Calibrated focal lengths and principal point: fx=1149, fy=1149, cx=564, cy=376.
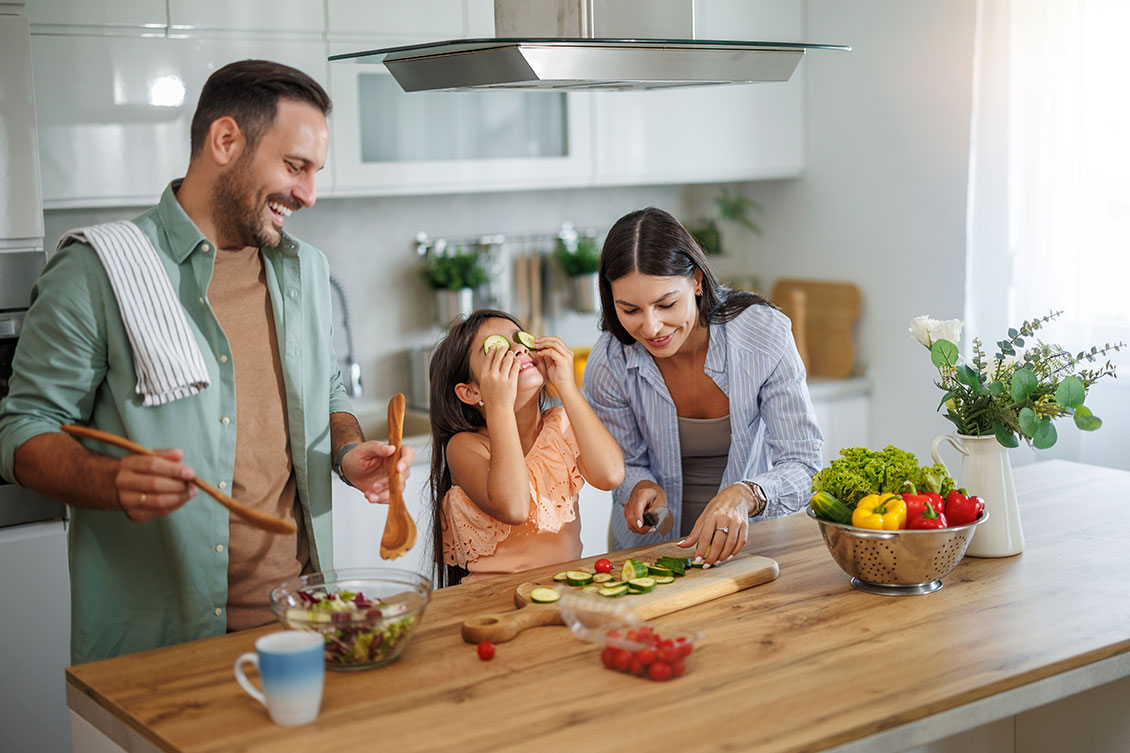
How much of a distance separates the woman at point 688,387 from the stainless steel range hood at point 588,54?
0.41 metres

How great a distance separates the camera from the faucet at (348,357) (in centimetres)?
379

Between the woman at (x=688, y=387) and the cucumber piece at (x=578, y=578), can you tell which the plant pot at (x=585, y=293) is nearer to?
the woman at (x=688, y=387)

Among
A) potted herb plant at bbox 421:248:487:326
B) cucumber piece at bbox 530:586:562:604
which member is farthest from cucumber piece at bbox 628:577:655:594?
potted herb plant at bbox 421:248:487:326

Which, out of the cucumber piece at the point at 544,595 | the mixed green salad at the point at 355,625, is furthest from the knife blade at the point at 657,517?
the mixed green salad at the point at 355,625

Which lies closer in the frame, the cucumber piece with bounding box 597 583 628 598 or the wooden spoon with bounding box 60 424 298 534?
the wooden spoon with bounding box 60 424 298 534

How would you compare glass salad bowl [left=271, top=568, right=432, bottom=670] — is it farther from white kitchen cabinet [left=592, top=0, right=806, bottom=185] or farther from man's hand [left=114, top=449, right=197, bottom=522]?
white kitchen cabinet [left=592, top=0, right=806, bottom=185]

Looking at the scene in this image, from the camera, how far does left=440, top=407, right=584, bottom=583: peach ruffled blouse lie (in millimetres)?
2219

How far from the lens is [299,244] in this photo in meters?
2.04

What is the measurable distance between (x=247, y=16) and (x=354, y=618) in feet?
7.02

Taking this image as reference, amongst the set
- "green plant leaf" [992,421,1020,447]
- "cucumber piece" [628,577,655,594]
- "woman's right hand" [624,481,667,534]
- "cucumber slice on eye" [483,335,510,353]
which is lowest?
"cucumber piece" [628,577,655,594]

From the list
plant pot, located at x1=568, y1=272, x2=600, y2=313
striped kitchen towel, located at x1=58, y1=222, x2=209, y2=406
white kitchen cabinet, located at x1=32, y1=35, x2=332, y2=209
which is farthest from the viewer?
plant pot, located at x1=568, y1=272, x2=600, y2=313

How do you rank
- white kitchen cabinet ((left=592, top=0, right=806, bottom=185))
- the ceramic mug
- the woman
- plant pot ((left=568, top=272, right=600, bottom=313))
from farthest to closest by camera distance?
plant pot ((left=568, top=272, right=600, bottom=313))
white kitchen cabinet ((left=592, top=0, right=806, bottom=185))
the woman
the ceramic mug

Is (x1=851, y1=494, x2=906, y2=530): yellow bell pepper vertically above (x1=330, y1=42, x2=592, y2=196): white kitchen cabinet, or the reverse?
(x1=330, y1=42, x2=592, y2=196): white kitchen cabinet

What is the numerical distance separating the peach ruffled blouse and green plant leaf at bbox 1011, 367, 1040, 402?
84cm
